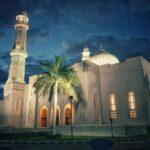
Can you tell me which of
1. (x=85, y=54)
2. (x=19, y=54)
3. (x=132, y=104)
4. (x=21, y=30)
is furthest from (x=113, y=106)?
(x=21, y=30)

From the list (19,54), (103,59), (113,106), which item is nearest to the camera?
(113,106)

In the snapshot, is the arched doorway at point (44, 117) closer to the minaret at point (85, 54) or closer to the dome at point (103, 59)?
the dome at point (103, 59)

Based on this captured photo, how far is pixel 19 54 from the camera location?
135 feet

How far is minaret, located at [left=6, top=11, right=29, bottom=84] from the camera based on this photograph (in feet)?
133

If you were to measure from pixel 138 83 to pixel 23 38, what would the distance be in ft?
85.7

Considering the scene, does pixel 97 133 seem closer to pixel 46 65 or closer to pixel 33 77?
pixel 46 65

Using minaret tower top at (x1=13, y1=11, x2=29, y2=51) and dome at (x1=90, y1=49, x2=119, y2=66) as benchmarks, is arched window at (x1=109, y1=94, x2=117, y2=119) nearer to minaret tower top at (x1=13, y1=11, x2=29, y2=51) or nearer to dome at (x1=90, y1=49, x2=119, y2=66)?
dome at (x1=90, y1=49, x2=119, y2=66)

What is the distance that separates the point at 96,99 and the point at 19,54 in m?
19.0

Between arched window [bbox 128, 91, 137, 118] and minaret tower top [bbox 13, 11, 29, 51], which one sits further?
minaret tower top [bbox 13, 11, 29, 51]

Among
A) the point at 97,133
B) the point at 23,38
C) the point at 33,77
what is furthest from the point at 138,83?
the point at 23,38

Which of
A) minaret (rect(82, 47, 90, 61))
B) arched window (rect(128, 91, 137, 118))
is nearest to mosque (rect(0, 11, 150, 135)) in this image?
arched window (rect(128, 91, 137, 118))

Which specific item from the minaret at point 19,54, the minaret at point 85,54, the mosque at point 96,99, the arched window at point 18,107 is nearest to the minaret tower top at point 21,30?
the minaret at point 19,54

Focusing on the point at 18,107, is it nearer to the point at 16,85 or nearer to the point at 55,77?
the point at 16,85

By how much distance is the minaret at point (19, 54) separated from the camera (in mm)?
40531
